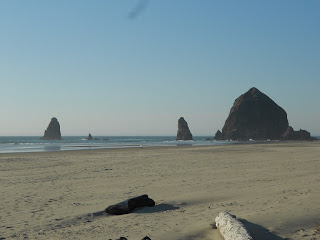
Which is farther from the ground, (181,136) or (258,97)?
(258,97)

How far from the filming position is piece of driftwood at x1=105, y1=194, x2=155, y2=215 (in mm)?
9977

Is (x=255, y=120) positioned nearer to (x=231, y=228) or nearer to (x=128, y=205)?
(x=128, y=205)

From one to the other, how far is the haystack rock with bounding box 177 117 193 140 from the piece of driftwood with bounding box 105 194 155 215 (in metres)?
137

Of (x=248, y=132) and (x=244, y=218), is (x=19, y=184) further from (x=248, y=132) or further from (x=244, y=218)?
(x=248, y=132)

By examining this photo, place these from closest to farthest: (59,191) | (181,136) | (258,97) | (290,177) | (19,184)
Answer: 1. (59,191)
2. (19,184)
3. (290,177)
4. (181,136)
5. (258,97)

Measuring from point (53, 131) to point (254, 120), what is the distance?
10131 cm

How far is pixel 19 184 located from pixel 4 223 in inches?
272

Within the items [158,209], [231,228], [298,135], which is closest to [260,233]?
[231,228]

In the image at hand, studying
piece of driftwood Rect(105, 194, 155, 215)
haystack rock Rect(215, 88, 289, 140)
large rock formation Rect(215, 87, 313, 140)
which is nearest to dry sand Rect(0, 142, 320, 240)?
piece of driftwood Rect(105, 194, 155, 215)

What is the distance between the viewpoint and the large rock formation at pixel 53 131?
173 metres

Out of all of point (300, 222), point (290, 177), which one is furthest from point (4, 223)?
point (290, 177)

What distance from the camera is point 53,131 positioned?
580 ft

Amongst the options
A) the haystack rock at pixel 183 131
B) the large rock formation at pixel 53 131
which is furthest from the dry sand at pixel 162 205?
the large rock formation at pixel 53 131

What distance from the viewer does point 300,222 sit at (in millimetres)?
8672
